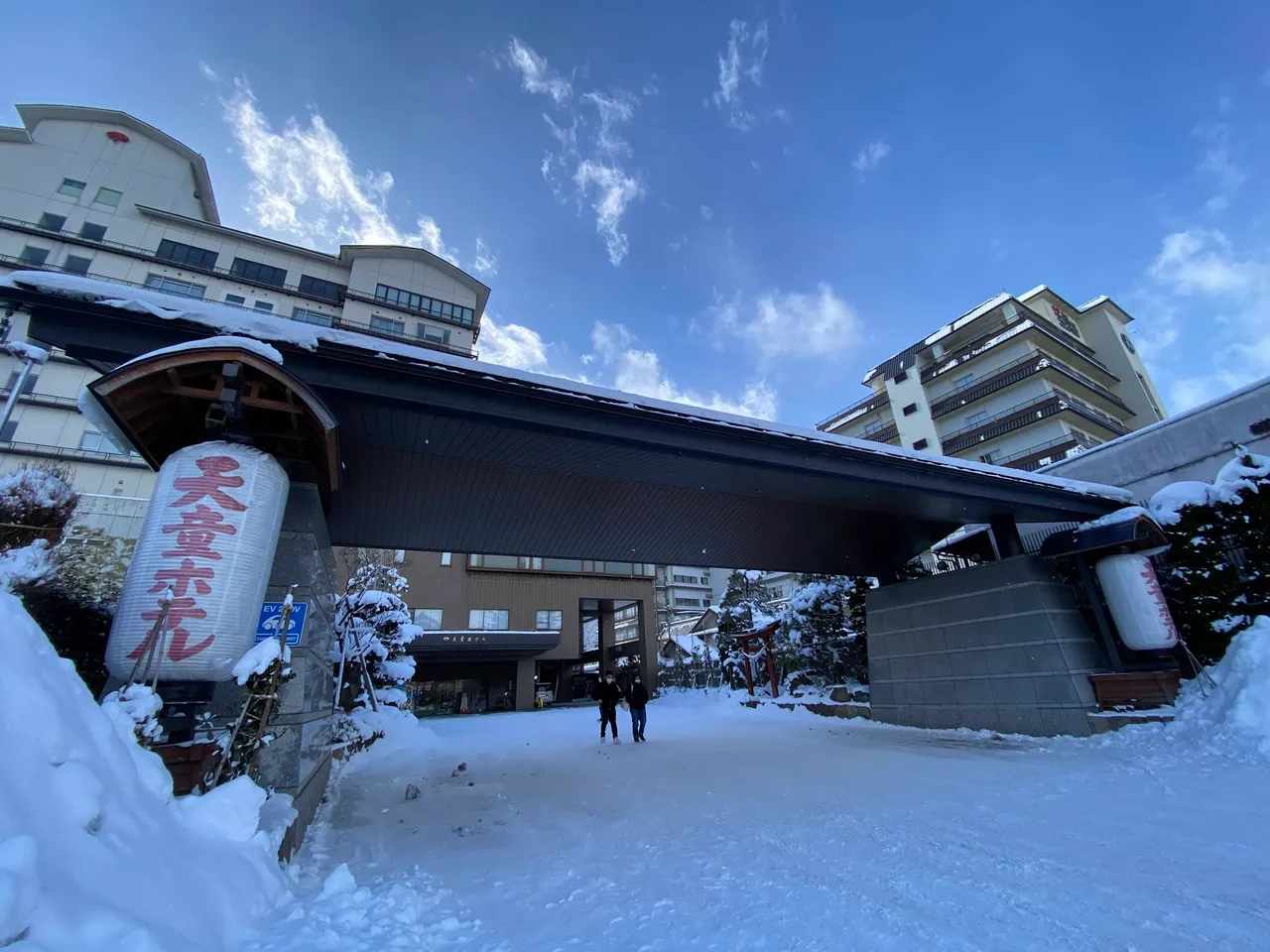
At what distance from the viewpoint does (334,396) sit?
5.89 metres

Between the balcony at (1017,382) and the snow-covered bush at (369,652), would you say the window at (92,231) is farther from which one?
the balcony at (1017,382)

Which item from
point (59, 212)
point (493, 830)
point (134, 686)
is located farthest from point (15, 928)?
point (59, 212)

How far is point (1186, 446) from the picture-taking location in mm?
12383

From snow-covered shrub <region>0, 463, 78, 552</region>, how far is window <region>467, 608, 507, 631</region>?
70.9 ft

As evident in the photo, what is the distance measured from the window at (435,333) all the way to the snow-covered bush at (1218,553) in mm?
33111

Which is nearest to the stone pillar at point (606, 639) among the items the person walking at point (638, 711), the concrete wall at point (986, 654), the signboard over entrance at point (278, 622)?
the person walking at point (638, 711)

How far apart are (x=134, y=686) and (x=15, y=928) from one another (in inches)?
95.0

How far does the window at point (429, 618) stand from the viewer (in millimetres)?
26406

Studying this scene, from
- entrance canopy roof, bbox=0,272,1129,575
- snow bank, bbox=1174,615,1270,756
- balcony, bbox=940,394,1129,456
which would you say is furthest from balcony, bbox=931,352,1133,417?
snow bank, bbox=1174,615,1270,756

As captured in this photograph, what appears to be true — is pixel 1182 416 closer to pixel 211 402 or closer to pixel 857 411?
pixel 211 402

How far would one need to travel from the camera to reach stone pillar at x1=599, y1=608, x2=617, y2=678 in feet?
114

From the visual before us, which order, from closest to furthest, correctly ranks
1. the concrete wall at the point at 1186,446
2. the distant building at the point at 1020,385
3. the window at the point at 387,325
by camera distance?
the concrete wall at the point at 1186,446
the window at the point at 387,325
the distant building at the point at 1020,385

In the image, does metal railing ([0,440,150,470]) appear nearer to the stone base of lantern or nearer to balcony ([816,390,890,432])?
the stone base of lantern

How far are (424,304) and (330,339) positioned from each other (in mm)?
31415
